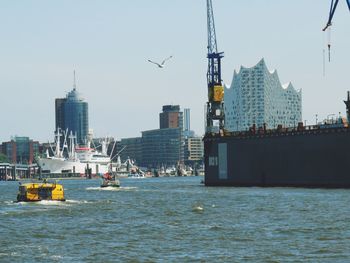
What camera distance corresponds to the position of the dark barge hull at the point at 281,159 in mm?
126000

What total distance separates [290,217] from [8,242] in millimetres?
24653

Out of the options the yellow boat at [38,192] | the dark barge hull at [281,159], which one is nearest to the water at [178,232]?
the yellow boat at [38,192]

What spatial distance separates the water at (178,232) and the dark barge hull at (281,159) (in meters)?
37.3

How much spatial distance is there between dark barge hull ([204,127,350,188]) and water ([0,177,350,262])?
37.3 m

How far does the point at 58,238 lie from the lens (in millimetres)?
56688

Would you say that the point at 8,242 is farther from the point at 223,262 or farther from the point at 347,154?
the point at 347,154

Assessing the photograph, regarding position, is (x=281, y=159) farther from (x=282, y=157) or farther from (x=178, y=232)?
(x=178, y=232)

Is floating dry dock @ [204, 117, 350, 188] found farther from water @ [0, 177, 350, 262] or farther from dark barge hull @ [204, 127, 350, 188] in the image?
water @ [0, 177, 350, 262]

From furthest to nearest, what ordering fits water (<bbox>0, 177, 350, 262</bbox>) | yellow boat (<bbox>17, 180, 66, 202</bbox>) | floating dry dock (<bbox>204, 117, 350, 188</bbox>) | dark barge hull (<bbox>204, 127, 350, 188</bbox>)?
floating dry dock (<bbox>204, 117, 350, 188</bbox>), dark barge hull (<bbox>204, 127, 350, 188</bbox>), yellow boat (<bbox>17, 180, 66, 202</bbox>), water (<bbox>0, 177, 350, 262</bbox>)

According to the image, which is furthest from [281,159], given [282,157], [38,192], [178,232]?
[178,232]

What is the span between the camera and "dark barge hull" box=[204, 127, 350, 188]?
4961 inches

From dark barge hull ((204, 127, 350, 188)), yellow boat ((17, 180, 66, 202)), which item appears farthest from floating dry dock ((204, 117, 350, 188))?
yellow boat ((17, 180, 66, 202))

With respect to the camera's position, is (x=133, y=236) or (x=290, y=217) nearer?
(x=133, y=236)

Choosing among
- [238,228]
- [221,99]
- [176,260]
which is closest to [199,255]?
[176,260]
